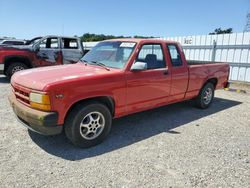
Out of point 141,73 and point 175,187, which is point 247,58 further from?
point 175,187

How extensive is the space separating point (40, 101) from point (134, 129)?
2085 millimetres

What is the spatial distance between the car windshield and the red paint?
0.14 meters

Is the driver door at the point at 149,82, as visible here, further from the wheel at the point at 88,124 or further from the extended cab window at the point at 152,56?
the wheel at the point at 88,124

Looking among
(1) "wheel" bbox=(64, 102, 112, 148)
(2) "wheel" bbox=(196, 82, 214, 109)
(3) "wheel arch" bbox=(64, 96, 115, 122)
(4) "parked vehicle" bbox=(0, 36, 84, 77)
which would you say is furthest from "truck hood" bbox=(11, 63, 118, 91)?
(4) "parked vehicle" bbox=(0, 36, 84, 77)

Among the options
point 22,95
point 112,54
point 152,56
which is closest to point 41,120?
point 22,95

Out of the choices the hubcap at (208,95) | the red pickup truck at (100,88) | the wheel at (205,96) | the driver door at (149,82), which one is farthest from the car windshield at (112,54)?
the hubcap at (208,95)

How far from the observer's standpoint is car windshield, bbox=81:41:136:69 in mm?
4332

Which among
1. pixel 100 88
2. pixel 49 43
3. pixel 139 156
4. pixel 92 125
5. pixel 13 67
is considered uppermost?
pixel 49 43

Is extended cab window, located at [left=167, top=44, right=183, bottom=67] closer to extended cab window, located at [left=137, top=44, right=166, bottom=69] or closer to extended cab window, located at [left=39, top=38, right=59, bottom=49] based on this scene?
extended cab window, located at [left=137, top=44, right=166, bottom=69]

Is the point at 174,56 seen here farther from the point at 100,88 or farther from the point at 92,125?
the point at 92,125

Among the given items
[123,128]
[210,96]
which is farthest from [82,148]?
[210,96]

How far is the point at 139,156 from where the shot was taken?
3562mm

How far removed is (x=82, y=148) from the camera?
3766mm

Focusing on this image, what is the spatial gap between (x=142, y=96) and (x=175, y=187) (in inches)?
78.7
